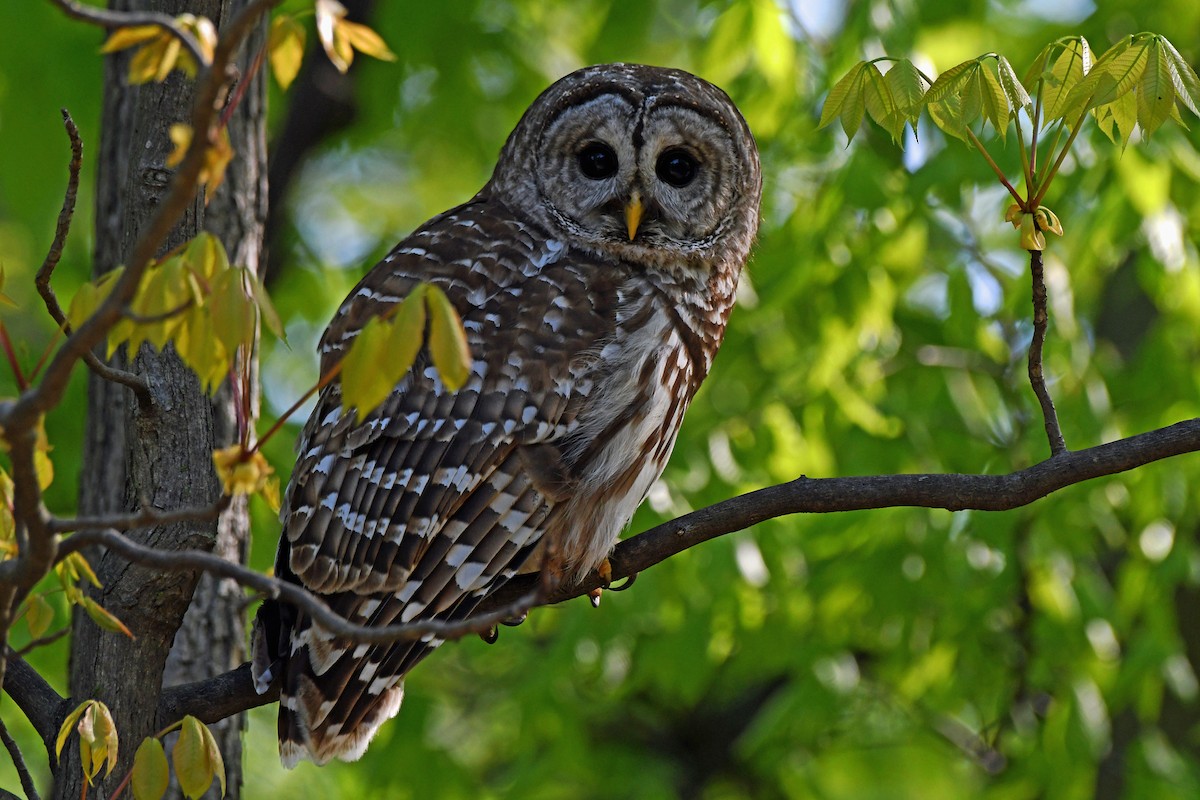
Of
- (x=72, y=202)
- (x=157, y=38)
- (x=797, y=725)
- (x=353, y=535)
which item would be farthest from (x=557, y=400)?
(x=797, y=725)

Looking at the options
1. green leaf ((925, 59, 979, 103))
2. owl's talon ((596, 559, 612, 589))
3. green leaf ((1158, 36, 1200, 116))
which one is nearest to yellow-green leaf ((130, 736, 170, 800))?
owl's talon ((596, 559, 612, 589))

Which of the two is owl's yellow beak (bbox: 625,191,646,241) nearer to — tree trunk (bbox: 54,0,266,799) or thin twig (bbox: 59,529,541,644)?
tree trunk (bbox: 54,0,266,799)

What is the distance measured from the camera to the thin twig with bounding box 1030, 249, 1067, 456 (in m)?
2.58

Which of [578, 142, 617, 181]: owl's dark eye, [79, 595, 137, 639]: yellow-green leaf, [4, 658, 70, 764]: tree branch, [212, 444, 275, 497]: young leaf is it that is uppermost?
[578, 142, 617, 181]: owl's dark eye

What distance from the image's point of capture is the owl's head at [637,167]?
12.7 feet

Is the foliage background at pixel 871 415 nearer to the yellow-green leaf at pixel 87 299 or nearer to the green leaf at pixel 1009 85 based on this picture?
the green leaf at pixel 1009 85

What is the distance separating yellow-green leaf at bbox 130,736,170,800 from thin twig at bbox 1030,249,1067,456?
1807 millimetres

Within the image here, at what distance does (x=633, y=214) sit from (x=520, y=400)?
0.75m

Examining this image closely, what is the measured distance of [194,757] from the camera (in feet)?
7.31

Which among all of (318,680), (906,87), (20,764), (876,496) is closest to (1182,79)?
(906,87)

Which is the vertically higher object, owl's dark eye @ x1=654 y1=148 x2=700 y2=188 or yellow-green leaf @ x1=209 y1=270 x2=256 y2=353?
yellow-green leaf @ x1=209 y1=270 x2=256 y2=353

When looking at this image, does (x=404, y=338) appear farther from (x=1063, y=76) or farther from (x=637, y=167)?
→ (x=637, y=167)

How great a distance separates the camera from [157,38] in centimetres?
164

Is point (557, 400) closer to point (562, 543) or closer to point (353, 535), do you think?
point (562, 543)
